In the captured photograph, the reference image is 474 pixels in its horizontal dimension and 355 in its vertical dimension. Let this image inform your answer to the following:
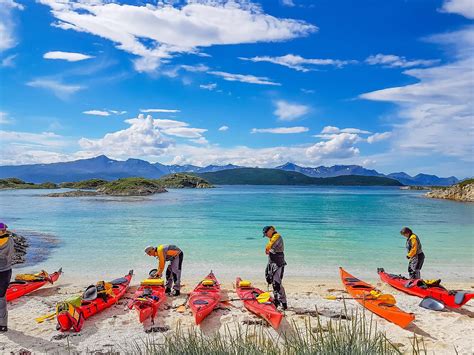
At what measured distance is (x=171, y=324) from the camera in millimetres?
10477

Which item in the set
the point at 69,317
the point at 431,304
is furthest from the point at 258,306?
the point at 431,304

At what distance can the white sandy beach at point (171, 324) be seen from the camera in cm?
909

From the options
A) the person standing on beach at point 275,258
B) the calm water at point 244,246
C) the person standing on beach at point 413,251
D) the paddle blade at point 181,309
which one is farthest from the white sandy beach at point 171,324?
the calm water at point 244,246

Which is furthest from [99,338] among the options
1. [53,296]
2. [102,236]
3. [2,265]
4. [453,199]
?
[453,199]

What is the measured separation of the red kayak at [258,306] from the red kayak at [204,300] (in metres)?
0.89

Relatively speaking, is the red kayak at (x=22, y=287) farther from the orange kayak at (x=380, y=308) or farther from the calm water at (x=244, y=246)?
the orange kayak at (x=380, y=308)

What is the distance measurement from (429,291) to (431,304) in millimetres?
1101

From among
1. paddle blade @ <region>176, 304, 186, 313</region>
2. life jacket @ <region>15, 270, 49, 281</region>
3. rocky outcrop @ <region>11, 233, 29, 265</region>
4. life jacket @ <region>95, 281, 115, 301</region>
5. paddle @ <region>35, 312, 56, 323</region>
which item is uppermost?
life jacket @ <region>95, 281, 115, 301</region>

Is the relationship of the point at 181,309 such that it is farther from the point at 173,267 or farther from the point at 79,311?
the point at 79,311

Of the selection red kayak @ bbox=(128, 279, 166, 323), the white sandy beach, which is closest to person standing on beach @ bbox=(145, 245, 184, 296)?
the white sandy beach

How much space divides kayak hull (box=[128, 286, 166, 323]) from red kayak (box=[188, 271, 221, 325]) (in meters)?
1.02

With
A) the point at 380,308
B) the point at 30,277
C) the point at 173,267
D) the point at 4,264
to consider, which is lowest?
the point at 30,277

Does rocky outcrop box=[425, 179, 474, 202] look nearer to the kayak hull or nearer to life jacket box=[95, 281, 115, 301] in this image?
the kayak hull

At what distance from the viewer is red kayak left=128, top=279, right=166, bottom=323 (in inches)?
413
